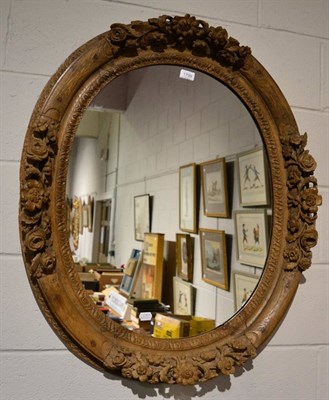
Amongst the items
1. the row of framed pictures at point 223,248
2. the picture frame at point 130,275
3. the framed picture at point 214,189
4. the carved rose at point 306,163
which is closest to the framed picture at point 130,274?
the picture frame at point 130,275

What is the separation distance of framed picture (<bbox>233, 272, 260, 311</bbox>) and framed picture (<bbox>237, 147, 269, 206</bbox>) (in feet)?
0.59

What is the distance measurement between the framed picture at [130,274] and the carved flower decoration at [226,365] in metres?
0.27

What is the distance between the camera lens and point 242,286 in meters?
1.07

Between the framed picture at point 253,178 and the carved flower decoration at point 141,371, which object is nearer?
the carved flower decoration at point 141,371

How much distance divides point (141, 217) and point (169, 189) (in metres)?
0.10

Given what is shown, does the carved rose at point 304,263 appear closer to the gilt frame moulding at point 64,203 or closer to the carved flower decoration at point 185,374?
the gilt frame moulding at point 64,203

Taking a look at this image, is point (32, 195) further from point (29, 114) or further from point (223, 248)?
point (223, 248)

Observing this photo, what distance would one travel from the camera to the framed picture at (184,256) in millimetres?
1032

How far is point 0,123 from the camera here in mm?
979

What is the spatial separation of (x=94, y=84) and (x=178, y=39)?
24 cm

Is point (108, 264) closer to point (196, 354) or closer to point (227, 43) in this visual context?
point (196, 354)

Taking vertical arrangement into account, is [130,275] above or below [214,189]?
below

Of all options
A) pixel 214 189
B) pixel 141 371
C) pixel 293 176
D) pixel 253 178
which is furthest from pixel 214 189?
pixel 141 371

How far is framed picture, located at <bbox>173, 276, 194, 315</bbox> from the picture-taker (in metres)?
1.02
